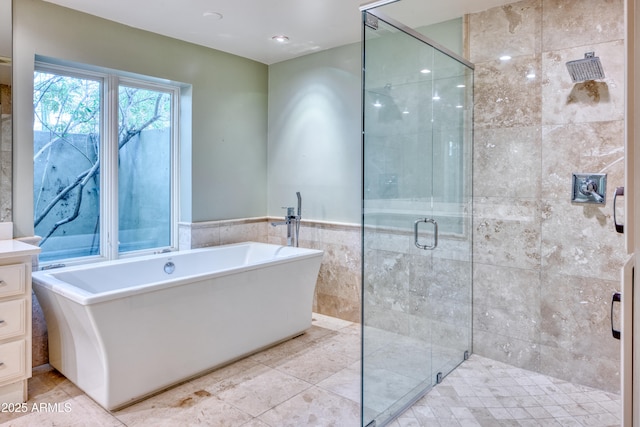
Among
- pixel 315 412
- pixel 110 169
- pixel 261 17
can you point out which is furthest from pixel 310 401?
pixel 261 17

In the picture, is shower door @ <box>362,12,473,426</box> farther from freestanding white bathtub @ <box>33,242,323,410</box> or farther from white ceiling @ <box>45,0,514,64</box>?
freestanding white bathtub @ <box>33,242,323,410</box>

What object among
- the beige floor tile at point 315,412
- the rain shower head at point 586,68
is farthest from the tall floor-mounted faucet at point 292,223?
the rain shower head at point 586,68

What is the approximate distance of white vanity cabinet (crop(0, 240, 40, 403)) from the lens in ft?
7.20

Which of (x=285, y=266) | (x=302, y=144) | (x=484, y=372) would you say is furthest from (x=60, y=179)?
(x=484, y=372)

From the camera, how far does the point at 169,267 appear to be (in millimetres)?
3342

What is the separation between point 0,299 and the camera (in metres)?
2.18

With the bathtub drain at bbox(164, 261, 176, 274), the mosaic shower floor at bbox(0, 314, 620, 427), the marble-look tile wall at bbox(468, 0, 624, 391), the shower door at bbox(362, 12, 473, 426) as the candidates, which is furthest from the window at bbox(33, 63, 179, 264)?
the marble-look tile wall at bbox(468, 0, 624, 391)

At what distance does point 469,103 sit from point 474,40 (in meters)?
0.46

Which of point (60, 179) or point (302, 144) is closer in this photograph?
point (60, 179)

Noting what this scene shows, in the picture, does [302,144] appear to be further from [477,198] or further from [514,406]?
[514,406]

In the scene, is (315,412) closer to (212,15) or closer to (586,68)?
(586,68)

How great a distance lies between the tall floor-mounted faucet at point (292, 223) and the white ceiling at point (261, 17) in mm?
1451

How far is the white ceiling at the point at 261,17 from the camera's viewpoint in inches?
109

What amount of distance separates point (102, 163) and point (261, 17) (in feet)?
5.70
